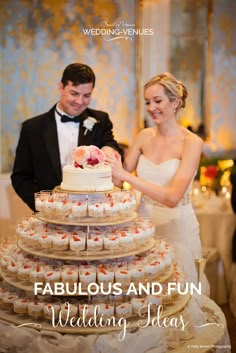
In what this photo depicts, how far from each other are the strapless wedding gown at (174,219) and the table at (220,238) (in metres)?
1.44

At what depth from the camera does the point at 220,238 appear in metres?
4.55

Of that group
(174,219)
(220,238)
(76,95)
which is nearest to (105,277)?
(174,219)

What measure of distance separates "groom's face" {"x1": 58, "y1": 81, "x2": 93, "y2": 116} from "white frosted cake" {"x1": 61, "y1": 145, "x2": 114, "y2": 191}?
553 mm

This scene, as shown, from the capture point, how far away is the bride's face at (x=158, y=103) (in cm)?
289

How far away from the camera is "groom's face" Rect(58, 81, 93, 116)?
2811 millimetres

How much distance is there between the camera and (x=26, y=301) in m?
2.24

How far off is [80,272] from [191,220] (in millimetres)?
1124

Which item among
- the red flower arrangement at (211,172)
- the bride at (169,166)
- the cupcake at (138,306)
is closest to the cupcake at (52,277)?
the cupcake at (138,306)

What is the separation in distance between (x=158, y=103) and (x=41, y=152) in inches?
29.4

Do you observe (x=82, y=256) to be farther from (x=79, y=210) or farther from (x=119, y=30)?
(x=119, y=30)

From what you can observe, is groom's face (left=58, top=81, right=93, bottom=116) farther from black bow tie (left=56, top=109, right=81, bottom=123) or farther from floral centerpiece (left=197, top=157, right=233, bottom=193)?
floral centerpiece (left=197, top=157, right=233, bottom=193)

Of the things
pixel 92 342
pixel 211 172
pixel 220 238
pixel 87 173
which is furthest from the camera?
pixel 211 172

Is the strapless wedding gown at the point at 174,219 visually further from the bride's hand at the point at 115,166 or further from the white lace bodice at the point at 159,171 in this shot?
the bride's hand at the point at 115,166

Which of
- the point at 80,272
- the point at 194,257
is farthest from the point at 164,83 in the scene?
the point at 80,272
